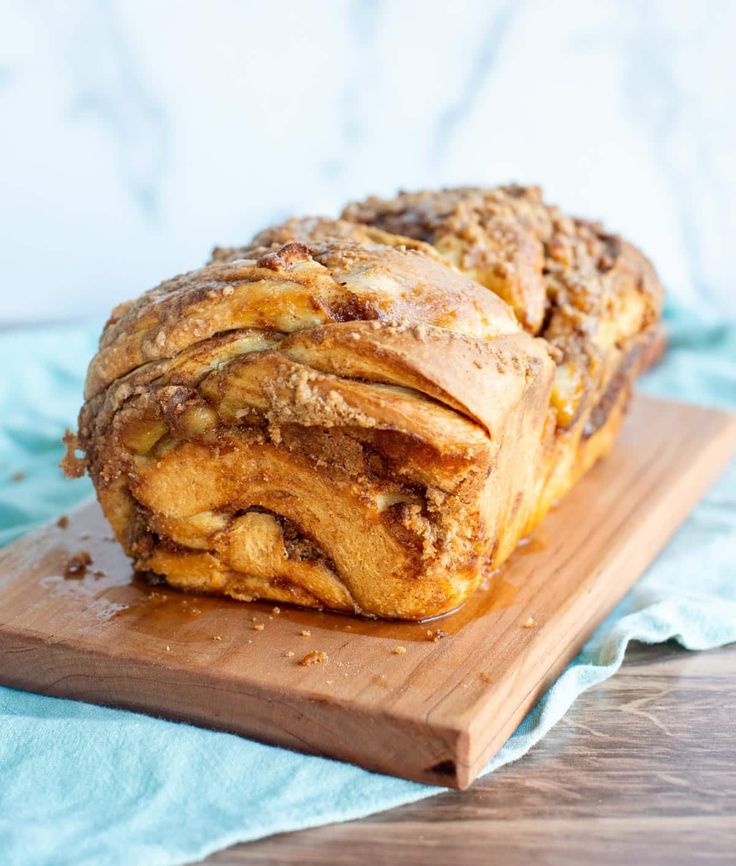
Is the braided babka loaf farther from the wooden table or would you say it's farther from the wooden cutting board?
the wooden table

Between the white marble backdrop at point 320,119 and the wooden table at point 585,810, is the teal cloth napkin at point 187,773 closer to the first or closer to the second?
the wooden table at point 585,810

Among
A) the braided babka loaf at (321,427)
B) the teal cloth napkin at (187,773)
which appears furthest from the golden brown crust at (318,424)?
the teal cloth napkin at (187,773)

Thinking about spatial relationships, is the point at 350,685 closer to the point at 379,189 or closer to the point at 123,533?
the point at 123,533

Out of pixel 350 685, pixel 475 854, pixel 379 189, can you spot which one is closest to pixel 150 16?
pixel 379 189

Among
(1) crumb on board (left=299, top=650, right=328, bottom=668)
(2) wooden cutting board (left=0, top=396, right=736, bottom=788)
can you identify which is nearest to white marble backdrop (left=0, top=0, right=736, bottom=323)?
(2) wooden cutting board (left=0, top=396, right=736, bottom=788)

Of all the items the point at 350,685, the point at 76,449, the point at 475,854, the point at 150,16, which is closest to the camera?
the point at 475,854

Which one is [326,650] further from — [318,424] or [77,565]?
[77,565]

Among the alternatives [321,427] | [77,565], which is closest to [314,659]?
[321,427]
